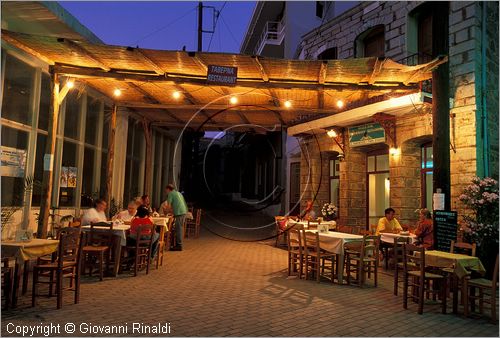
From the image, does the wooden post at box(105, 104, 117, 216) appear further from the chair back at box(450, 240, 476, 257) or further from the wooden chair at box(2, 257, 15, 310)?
the chair back at box(450, 240, 476, 257)

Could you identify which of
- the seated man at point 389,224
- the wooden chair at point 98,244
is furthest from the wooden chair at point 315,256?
the wooden chair at point 98,244

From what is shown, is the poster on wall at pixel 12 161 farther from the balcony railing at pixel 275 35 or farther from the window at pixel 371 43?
the balcony railing at pixel 275 35

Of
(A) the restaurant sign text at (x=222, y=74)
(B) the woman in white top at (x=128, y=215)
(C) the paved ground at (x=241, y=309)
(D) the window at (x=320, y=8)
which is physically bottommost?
(C) the paved ground at (x=241, y=309)

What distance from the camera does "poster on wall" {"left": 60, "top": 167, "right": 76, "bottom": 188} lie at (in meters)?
8.23

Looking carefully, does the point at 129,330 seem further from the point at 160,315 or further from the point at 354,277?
the point at 354,277

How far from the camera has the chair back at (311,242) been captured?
621cm

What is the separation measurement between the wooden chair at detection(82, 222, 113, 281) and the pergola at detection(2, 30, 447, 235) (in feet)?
3.51

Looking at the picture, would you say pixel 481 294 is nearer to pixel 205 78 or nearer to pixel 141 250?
pixel 141 250

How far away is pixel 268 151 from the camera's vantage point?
791 inches

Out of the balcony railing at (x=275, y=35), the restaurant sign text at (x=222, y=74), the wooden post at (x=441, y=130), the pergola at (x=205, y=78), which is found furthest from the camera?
the balcony railing at (x=275, y=35)

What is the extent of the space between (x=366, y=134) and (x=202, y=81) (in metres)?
4.64

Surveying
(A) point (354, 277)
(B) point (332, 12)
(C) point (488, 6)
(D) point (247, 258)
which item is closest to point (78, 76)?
(D) point (247, 258)

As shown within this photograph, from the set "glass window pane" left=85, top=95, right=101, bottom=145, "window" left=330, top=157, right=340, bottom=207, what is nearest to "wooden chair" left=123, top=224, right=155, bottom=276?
"glass window pane" left=85, top=95, right=101, bottom=145

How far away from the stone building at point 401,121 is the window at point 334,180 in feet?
0.10
